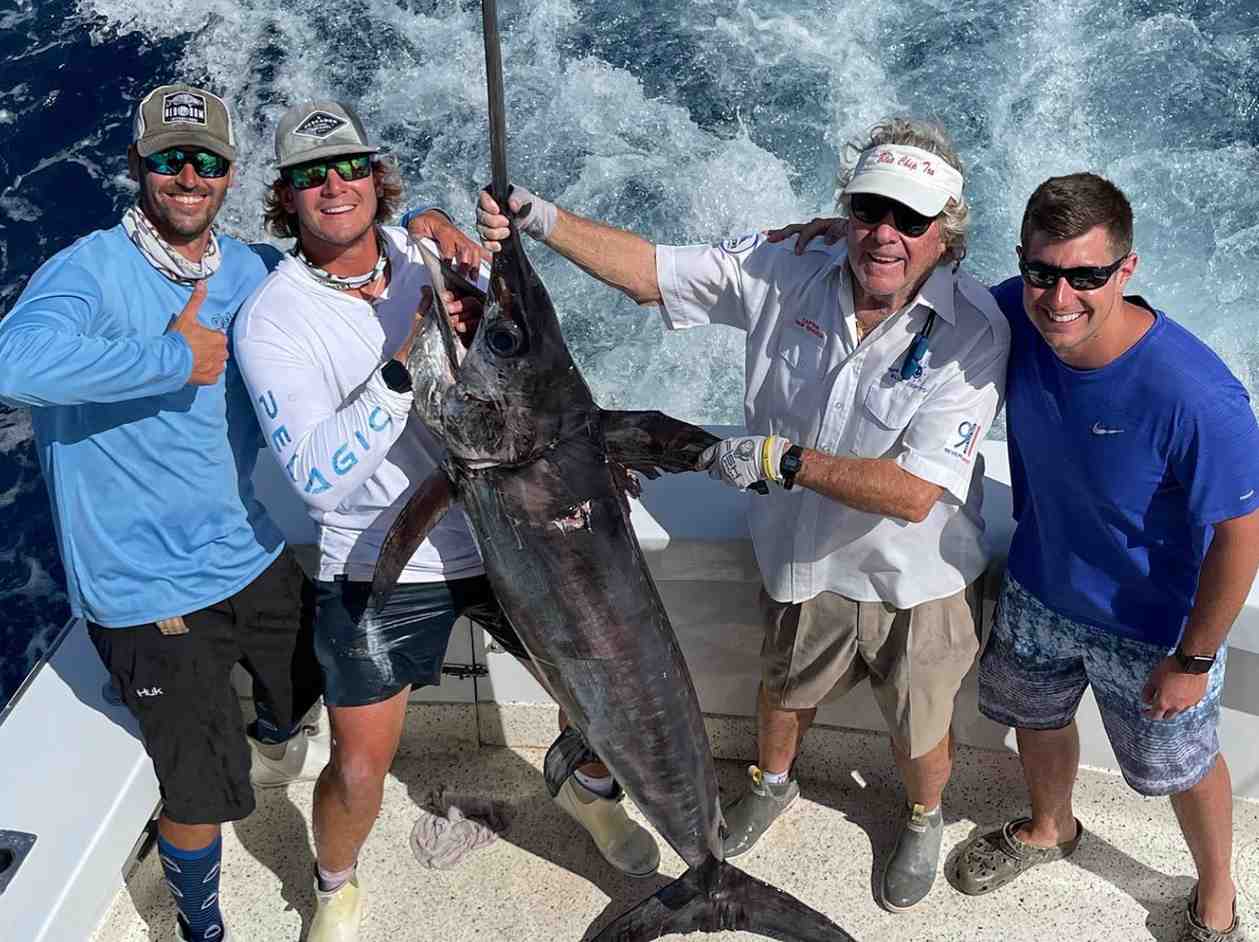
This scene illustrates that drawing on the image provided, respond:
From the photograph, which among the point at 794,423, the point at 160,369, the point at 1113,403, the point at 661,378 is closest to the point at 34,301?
the point at 160,369

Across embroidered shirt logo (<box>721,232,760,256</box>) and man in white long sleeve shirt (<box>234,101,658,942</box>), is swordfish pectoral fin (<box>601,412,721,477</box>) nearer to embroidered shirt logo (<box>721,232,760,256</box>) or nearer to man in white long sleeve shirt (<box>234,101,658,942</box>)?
man in white long sleeve shirt (<box>234,101,658,942</box>)

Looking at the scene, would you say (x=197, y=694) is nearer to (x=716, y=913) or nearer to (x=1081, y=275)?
(x=716, y=913)

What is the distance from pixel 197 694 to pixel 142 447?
0.52 metres

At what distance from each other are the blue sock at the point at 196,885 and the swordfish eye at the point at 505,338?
49.9 inches

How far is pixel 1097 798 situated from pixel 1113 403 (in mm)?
1262

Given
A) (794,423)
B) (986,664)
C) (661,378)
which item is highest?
(794,423)

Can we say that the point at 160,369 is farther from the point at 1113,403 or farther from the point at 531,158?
the point at 531,158

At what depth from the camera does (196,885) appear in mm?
2668

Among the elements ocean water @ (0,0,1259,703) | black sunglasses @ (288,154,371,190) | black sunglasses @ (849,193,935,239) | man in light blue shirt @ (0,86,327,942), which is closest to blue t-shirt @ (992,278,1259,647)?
black sunglasses @ (849,193,935,239)

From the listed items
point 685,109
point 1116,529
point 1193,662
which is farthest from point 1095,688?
point 685,109

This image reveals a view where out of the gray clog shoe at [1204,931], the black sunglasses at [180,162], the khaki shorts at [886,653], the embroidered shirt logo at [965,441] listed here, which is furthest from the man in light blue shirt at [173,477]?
the gray clog shoe at [1204,931]

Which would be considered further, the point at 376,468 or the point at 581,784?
the point at 581,784

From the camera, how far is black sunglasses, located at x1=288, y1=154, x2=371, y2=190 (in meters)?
2.35

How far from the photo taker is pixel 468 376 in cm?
223
